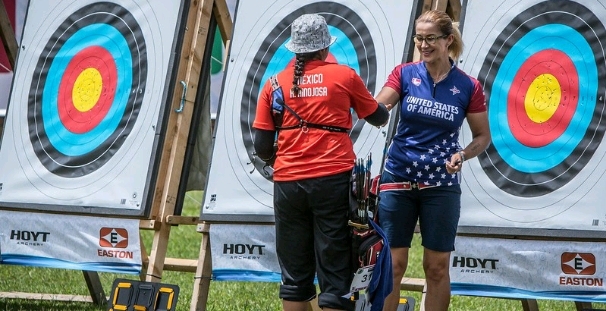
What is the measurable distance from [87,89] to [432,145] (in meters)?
2.63

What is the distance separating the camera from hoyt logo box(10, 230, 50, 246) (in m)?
6.12

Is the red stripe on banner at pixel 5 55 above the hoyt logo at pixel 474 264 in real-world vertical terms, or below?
above

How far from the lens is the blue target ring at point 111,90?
6145 mm

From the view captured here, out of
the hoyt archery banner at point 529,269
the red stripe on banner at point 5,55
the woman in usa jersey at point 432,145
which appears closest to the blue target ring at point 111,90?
the red stripe on banner at point 5,55

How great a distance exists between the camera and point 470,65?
523 cm

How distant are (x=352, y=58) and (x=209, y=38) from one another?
3.06ft

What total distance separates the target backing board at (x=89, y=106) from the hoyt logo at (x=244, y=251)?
20.7 inches

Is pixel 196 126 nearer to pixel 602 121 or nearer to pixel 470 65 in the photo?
pixel 470 65

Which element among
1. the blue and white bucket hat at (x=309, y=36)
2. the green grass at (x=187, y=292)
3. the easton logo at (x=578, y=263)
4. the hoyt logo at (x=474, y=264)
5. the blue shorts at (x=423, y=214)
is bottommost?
the green grass at (x=187, y=292)

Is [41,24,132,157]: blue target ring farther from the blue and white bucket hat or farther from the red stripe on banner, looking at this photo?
the blue and white bucket hat

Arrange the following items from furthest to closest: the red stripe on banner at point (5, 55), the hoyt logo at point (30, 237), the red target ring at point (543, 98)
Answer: the red stripe on banner at point (5, 55)
the hoyt logo at point (30, 237)
the red target ring at point (543, 98)

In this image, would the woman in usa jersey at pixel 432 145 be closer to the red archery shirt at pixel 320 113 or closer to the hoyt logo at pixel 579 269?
the red archery shirt at pixel 320 113

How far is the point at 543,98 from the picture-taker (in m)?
5.11

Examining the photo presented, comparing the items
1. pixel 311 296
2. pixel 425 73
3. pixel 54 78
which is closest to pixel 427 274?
pixel 311 296
